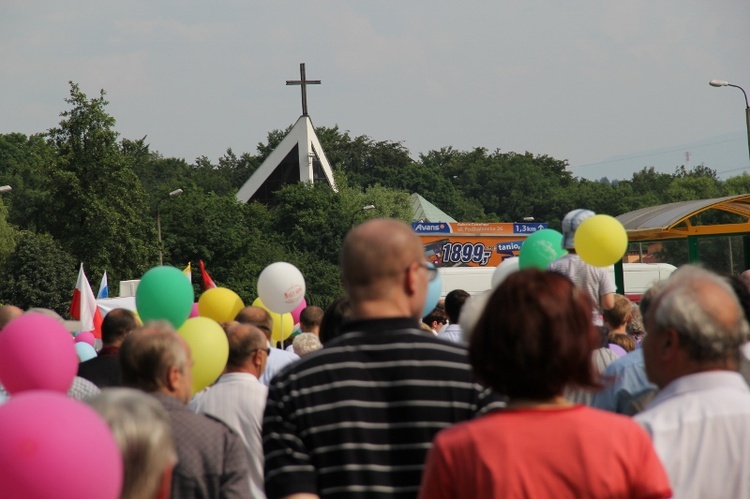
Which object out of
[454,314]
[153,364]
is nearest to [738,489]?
[153,364]

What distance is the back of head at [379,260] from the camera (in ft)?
10.7

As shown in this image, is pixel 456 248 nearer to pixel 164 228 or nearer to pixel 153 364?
pixel 164 228

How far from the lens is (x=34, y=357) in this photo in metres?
5.04

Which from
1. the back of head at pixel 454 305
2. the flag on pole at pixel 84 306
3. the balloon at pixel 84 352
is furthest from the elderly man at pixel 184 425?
the flag on pole at pixel 84 306

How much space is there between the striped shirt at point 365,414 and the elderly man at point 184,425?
89 cm

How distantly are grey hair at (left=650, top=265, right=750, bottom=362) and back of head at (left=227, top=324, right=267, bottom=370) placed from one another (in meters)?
2.88

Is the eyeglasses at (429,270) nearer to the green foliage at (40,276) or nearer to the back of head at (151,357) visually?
the back of head at (151,357)

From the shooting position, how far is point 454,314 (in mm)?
8164

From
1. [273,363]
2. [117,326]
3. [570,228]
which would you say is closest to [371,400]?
[117,326]

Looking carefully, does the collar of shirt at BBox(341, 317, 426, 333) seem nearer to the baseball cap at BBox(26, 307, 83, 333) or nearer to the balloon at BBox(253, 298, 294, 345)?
the baseball cap at BBox(26, 307, 83, 333)

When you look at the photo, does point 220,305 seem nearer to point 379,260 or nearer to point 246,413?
point 246,413

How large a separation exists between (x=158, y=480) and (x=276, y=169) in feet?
224

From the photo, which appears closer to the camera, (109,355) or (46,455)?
(46,455)

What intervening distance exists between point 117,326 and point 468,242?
45.0 meters
